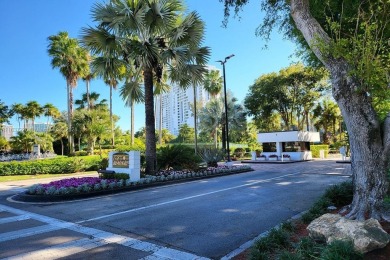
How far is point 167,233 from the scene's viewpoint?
5516mm

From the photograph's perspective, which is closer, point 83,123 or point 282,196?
point 282,196

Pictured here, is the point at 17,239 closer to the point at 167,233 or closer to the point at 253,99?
the point at 167,233

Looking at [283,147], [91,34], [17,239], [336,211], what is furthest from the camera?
[283,147]

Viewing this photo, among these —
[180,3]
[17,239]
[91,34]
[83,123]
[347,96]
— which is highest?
[180,3]

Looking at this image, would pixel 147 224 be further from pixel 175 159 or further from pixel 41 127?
→ pixel 41 127

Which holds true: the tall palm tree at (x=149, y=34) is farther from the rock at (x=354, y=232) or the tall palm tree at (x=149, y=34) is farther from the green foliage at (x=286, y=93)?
the green foliage at (x=286, y=93)

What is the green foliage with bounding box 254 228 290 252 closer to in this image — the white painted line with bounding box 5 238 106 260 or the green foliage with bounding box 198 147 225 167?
the white painted line with bounding box 5 238 106 260

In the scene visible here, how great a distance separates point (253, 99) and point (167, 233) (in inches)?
1190

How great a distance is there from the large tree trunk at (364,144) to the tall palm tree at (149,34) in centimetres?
943

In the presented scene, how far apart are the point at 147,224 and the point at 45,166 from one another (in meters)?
17.3

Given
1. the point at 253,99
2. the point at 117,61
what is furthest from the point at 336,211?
the point at 253,99

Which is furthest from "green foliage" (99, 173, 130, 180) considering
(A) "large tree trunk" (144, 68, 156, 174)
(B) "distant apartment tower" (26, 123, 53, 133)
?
(B) "distant apartment tower" (26, 123, 53, 133)

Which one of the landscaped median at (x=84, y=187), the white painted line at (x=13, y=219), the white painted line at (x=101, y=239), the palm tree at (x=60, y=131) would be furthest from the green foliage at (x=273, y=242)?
the palm tree at (x=60, y=131)

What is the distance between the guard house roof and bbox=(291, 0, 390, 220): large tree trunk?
24.7 metres
